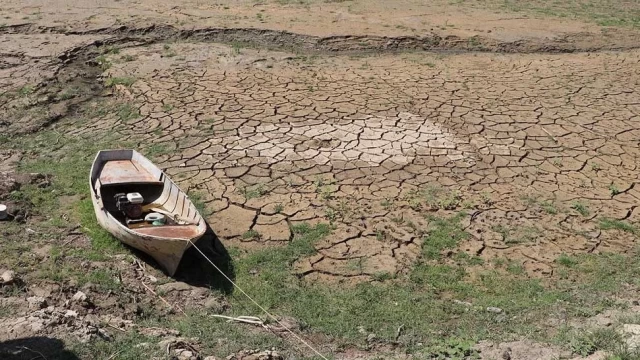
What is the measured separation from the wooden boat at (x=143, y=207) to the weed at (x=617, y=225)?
387 cm

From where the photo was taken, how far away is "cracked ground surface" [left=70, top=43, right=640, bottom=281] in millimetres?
6184

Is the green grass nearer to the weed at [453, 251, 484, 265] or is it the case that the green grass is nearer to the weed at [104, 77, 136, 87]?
the weed at [104, 77, 136, 87]

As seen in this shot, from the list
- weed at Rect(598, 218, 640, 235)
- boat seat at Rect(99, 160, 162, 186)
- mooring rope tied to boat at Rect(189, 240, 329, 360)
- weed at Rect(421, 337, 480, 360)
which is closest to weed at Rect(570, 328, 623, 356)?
weed at Rect(421, 337, 480, 360)

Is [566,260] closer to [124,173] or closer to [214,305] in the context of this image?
[214,305]

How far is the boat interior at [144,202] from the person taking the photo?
5770mm

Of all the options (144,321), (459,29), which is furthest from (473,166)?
(459,29)

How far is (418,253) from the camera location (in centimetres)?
588

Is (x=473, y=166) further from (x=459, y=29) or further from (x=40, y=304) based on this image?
(x=459, y=29)

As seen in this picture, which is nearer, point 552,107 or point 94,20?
point 552,107

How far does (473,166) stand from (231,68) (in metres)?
4.74

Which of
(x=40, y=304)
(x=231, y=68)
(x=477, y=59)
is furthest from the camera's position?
(x=477, y=59)

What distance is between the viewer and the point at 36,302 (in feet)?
15.3

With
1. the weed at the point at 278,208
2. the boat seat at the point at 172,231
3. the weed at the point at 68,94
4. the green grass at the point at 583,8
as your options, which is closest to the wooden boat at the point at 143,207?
the boat seat at the point at 172,231

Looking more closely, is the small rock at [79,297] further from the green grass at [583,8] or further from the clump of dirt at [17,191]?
the green grass at [583,8]
